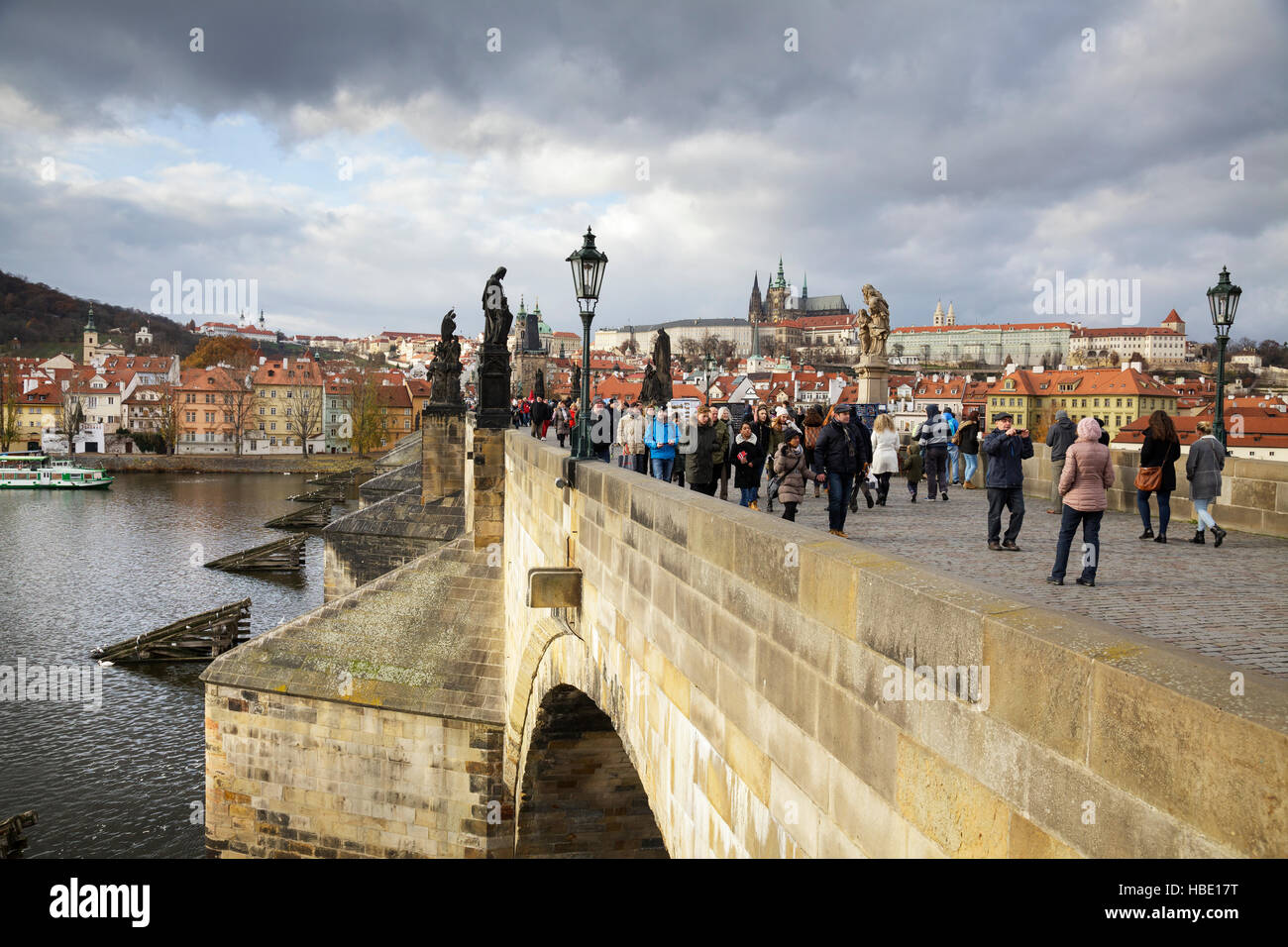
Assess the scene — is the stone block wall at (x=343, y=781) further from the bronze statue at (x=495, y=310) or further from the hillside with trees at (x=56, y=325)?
the hillside with trees at (x=56, y=325)

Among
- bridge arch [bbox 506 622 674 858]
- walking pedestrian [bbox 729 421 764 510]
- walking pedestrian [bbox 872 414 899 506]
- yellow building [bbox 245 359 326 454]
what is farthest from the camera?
yellow building [bbox 245 359 326 454]

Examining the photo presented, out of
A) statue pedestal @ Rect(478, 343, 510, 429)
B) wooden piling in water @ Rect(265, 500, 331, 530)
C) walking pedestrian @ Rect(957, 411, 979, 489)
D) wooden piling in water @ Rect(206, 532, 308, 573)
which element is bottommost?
wooden piling in water @ Rect(206, 532, 308, 573)

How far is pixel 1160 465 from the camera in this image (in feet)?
31.4

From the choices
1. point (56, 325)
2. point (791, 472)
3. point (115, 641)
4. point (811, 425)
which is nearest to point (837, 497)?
point (791, 472)

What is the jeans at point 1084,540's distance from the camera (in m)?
6.68

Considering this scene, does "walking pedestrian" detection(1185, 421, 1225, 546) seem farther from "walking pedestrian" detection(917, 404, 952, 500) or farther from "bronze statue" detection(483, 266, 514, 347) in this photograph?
"bronze statue" detection(483, 266, 514, 347)

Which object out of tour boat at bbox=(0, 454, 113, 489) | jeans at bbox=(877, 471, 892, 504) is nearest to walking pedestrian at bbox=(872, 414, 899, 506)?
jeans at bbox=(877, 471, 892, 504)

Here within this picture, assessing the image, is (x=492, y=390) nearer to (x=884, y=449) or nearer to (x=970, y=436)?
(x=884, y=449)

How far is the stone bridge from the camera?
6.99 ft

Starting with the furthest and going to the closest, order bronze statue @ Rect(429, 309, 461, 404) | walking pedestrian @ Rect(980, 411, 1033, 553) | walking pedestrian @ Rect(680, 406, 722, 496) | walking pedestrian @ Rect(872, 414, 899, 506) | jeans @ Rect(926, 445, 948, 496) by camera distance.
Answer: bronze statue @ Rect(429, 309, 461, 404), jeans @ Rect(926, 445, 948, 496), walking pedestrian @ Rect(872, 414, 899, 506), walking pedestrian @ Rect(680, 406, 722, 496), walking pedestrian @ Rect(980, 411, 1033, 553)

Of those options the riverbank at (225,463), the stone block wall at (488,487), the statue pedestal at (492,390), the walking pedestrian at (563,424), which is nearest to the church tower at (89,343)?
the riverbank at (225,463)

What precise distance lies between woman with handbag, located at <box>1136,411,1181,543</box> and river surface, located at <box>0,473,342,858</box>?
50.2 ft

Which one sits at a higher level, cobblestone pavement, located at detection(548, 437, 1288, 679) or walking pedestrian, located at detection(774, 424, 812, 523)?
walking pedestrian, located at detection(774, 424, 812, 523)
